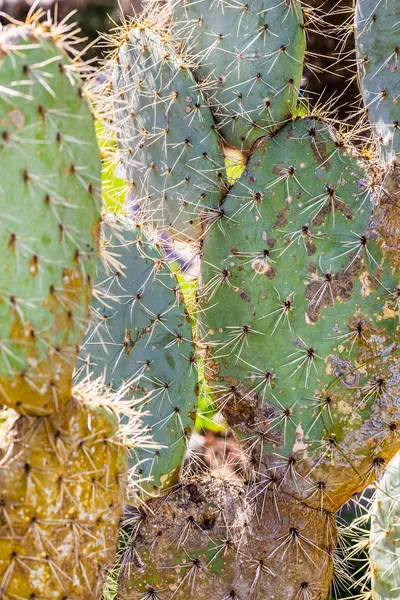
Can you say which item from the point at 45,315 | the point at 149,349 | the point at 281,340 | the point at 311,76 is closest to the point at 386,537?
the point at 281,340

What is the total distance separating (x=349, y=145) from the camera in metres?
1.76

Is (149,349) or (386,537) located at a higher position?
(149,349)

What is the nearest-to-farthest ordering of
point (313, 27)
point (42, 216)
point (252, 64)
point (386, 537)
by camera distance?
point (42, 216) < point (386, 537) < point (252, 64) < point (313, 27)

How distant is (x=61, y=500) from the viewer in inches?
46.9

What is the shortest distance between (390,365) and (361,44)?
2.14ft

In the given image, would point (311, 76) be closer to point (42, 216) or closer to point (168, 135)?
point (168, 135)

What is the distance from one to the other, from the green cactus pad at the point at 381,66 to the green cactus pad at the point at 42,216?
0.73 metres

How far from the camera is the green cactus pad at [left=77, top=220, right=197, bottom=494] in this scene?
1.77 meters

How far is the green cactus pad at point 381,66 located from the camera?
173 centimetres

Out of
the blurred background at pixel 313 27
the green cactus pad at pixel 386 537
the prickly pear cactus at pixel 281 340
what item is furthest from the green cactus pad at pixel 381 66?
the blurred background at pixel 313 27

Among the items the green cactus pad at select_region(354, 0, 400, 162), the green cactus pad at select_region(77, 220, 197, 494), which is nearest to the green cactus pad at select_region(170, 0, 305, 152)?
the green cactus pad at select_region(354, 0, 400, 162)

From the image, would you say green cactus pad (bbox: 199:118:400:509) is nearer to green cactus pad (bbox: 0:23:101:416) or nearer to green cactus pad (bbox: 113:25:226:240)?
green cactus pad (bbox: 113:25:226:240)

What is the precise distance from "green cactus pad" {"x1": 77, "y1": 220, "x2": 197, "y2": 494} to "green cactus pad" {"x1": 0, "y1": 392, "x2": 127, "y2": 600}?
458 millimetres

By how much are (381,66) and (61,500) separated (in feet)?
3.53
